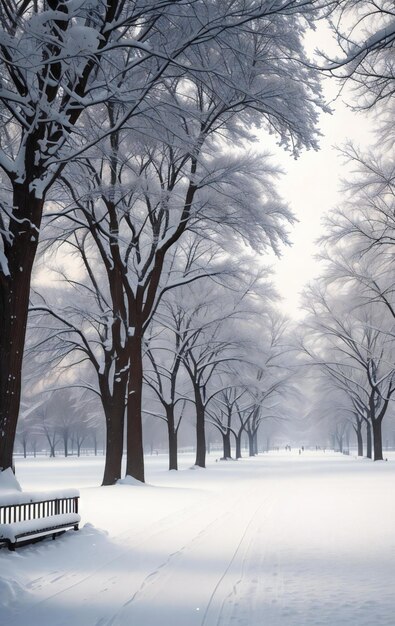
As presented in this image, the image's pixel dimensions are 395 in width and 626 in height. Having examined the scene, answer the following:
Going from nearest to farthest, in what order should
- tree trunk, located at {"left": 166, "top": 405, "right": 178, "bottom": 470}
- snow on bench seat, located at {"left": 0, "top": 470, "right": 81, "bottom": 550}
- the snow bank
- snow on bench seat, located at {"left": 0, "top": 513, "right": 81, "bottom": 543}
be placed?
1. snow on bench seat, located at {"left": 0, "top": 513, "right": 81, "bottom": 543}
2. snow on bench seat, located at {"left": 0, "top": 470, "right": 81, "bottom": 550}
3. the snow bank
4. tree trunk, located at {"left": 166, "top": 405, "right": 178, "bottom": 470}

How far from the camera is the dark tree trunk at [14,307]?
1120 cm

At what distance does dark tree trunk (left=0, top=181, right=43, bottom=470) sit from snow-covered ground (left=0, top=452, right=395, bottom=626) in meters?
1.96

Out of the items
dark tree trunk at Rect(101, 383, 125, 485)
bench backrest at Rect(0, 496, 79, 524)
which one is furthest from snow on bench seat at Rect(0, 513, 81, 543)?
dark tree trunk at Rect(101, 383, 125, 485)

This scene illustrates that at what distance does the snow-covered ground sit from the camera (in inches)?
262

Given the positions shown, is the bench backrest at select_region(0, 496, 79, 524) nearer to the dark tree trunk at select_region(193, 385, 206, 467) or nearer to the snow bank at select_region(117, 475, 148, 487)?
the snow bank at select_region(117, 475, 148, 487)

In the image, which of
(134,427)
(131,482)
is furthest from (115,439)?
(131,482)

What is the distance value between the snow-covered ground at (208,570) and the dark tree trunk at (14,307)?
1959 millimetres

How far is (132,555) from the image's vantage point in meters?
9.91

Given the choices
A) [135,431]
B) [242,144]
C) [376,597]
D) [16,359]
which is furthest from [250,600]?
[135,431]

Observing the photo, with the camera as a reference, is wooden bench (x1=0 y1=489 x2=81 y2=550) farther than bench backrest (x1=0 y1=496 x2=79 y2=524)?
No

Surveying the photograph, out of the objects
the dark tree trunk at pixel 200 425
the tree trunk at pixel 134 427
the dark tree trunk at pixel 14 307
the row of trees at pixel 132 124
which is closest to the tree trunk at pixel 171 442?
the dark tree trunk at pixel 200 425

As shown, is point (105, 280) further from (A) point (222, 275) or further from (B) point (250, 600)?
(B) point (250, 600)

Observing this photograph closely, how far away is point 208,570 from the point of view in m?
8.77

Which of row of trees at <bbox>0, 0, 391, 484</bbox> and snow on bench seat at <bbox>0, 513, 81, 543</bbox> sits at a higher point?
row of trees at <bbox>0, 0, 391, 484</bbox>
